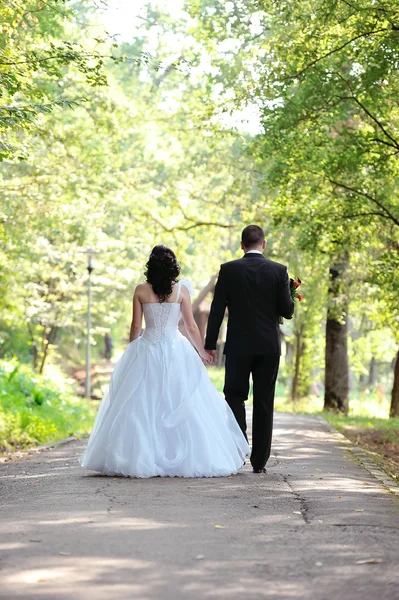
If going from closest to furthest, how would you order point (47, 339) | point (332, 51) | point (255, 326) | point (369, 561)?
point (369, 561)
point (255, 326)
point (332, 51)
point (47, 339)

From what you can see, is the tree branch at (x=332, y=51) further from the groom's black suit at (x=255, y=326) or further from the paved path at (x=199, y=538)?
the paved path at (x=199, y=538)

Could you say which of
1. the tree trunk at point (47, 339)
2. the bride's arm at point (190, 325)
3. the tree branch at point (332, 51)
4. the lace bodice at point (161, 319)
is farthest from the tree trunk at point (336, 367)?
the lace bodice at point (161, 319)

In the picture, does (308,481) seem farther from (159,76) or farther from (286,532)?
(159,76)

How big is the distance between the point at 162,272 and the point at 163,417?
148 centimetres

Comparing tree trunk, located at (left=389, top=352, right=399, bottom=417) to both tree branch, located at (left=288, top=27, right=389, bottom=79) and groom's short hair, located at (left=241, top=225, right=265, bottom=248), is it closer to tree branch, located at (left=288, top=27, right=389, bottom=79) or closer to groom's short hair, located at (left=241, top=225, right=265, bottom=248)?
tree branch, located at (left=288, top=27, right=389, bottom=79)

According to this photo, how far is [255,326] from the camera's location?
10.1m

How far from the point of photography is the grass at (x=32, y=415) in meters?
16.2

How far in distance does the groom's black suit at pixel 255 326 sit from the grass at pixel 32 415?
5.98 meters

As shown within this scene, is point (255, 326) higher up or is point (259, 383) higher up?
point (255, 326)

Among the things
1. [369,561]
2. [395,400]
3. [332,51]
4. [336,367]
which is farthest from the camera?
[336,367]

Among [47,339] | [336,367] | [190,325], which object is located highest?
[47,339]

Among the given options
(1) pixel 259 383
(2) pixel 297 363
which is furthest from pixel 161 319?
(2) pixel 297 363

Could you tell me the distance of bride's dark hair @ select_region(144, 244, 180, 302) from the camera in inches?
417

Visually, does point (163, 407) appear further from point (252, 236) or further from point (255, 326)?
point (252, 236)
